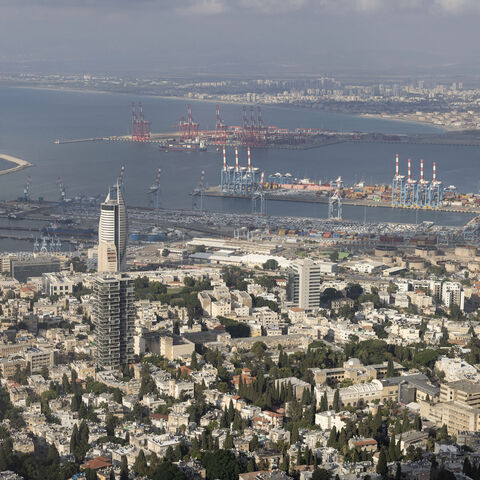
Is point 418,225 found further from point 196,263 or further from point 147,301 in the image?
point 147,301

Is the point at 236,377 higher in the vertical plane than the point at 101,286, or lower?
lower

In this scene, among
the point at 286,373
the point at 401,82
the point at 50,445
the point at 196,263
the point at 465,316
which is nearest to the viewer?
the point at 50,445

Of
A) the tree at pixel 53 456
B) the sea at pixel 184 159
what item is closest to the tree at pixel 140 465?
the tree at pixel 53 456

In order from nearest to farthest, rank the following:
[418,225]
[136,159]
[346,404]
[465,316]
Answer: [346,404] < [465,316] < [418,225] < [136,159]

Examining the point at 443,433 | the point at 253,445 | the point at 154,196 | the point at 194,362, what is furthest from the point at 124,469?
the point at 154,196

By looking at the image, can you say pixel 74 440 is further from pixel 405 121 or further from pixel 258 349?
pixel 405 121

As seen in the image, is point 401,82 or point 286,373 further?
point 401,82

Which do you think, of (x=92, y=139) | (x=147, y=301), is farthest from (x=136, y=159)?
(x=147, y=301)

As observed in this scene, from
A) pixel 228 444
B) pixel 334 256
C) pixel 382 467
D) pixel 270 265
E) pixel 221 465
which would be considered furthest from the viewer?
pixel 334 256
